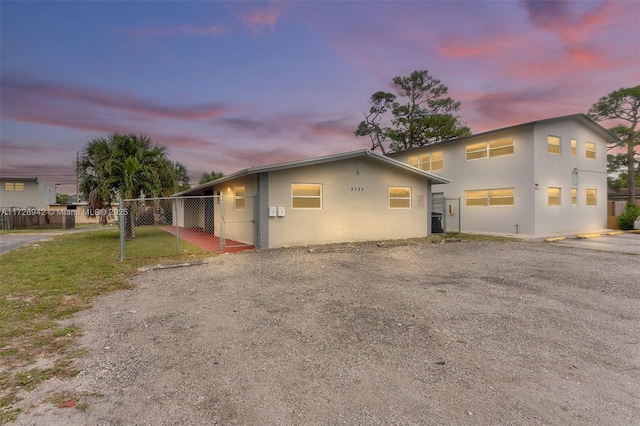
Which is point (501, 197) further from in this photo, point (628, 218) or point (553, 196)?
point (628, 218)

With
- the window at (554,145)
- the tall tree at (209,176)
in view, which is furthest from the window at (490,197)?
the tall tree at (209,176)

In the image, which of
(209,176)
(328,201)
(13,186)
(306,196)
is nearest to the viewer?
(306,196)

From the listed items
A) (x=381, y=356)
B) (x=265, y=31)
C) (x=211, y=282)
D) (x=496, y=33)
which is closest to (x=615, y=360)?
(x=381, y=356)

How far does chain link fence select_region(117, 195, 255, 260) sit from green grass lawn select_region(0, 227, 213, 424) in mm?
964

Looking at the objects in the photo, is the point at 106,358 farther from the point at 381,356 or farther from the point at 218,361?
the point at 381,356

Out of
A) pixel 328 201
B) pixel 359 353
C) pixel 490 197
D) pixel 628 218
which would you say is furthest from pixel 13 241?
pixel 628 218

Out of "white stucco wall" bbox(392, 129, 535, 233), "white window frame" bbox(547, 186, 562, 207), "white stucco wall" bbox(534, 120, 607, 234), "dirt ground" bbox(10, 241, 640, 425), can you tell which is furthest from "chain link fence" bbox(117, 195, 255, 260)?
"white window frame" bbox(547, 186, 562, 207)

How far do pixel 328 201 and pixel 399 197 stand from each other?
396 centimetres

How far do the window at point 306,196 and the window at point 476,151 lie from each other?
11087 mm

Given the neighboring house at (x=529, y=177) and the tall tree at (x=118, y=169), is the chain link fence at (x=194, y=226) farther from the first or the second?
the neighboring house at (x=529, y=177)

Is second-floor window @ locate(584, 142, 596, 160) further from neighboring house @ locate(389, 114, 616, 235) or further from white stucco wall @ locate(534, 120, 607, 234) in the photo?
white stucco wall @ locate(534, 120, 607, 234)

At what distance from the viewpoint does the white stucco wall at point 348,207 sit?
38.5 feet

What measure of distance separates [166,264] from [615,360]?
9.32 meters

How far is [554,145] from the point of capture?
1638 centimetres
